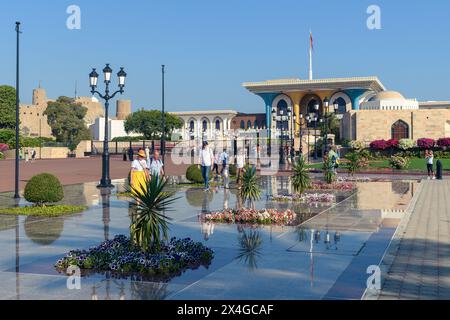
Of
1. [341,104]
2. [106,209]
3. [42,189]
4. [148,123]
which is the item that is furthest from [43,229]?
[341,104]

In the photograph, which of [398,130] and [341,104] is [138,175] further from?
[341,104]

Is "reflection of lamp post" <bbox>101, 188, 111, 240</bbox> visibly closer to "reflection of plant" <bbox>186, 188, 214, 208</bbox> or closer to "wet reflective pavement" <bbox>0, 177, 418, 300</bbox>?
"wet reflective pavement" <bbox>0, 177, 418, 300</bbox>

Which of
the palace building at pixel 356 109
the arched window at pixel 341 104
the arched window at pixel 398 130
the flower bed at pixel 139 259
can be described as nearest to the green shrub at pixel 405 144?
the palace building at pixel 356 109

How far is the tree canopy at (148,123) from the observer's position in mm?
91062

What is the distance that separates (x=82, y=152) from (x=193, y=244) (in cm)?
6035

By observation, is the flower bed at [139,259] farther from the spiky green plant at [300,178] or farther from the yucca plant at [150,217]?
the spiky green plant at [300,178]

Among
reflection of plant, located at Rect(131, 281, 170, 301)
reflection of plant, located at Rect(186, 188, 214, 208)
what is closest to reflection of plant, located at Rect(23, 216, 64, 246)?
reflection of plant, located at Rect(131, 281, 170, 301)

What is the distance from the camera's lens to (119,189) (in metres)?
19.8

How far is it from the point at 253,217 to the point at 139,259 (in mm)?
4691

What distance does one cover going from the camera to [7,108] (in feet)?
243

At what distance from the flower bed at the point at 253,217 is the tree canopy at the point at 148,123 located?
79817mm

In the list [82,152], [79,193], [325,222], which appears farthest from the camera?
[82,152]
